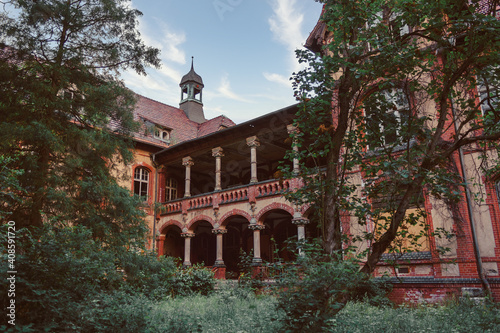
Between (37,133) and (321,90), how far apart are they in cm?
649

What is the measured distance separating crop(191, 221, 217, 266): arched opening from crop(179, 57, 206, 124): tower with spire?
28.3 feet

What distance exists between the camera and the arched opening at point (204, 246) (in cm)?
2284

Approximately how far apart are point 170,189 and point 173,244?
10.5 ft

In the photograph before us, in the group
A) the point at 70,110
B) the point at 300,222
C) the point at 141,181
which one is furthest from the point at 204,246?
the point at 70,110

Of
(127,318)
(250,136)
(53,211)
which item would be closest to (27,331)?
(127,318)

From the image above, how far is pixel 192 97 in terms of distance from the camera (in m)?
28.6

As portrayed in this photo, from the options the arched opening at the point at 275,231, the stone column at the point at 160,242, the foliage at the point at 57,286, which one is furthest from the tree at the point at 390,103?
the stone column at the point at 160,242

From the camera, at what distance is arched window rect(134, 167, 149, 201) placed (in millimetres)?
20837

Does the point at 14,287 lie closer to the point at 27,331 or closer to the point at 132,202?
the point at 27,331

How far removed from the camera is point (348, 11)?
5.26 m

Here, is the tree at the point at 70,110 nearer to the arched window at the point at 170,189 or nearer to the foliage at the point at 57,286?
the foliage at the point at 57,286

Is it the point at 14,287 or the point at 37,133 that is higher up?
the point at 37,133

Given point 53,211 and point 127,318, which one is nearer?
point 127,318

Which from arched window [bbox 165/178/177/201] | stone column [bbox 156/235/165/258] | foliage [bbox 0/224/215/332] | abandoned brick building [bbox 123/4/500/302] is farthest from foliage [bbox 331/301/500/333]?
arched window [bbox 165/178/177/201]
